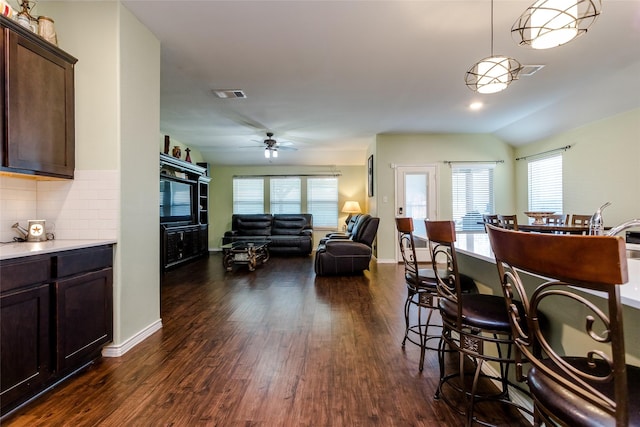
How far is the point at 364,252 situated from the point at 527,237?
159 inches

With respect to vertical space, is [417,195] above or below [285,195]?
below

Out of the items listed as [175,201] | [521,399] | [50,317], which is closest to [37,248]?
[50,317]

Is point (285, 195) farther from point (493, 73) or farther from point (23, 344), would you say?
point (23, 344)

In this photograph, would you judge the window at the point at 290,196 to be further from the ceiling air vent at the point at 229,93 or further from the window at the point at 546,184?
the window at the point at 546,184

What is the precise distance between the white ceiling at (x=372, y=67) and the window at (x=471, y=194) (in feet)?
2.78

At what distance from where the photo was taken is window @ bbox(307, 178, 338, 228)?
8.13 meters

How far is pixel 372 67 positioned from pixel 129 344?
132 inches

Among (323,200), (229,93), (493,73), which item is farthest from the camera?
(323,200)

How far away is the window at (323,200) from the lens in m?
8.13

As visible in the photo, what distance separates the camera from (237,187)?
26.9 feet

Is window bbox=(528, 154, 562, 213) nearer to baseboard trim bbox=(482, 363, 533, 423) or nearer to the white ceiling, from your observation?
the white ceiling

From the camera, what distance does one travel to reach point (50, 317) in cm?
169

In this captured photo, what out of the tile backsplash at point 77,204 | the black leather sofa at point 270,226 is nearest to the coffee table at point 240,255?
the black leather sofa at point 270,226

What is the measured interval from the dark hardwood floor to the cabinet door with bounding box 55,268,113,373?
0.17 meters
